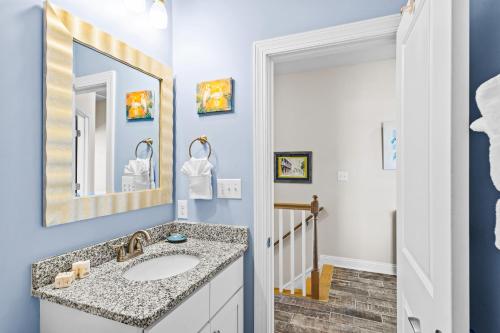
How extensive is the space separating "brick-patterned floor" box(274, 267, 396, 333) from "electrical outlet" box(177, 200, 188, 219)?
1.26m

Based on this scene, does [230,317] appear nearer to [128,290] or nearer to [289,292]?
[128,290]

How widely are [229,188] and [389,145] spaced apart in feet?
7.96

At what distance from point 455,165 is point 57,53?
1403mm

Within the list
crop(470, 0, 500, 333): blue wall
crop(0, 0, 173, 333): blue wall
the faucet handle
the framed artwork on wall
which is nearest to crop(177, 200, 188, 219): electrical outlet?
the faucet handle

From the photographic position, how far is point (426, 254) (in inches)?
32.3

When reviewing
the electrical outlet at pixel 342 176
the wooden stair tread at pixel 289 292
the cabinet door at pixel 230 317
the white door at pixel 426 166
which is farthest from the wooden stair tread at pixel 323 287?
the white door at pixel 426 166

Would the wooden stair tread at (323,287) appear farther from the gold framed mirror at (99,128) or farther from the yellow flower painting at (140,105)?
the yellow flower painting at (140,105)

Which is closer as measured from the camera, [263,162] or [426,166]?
[426,166]

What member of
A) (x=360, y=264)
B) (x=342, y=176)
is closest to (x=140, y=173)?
(x=342, y=176)

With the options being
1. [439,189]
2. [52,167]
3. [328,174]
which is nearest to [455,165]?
[439,189]

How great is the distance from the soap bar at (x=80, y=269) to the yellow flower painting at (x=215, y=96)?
1.02m

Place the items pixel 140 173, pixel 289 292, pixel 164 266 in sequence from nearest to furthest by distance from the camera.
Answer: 1. pixel 164 266
2. pixel 140 173
3. pixel 289 292

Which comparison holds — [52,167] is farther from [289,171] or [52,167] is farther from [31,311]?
[289,171]

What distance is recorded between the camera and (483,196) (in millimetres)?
736
